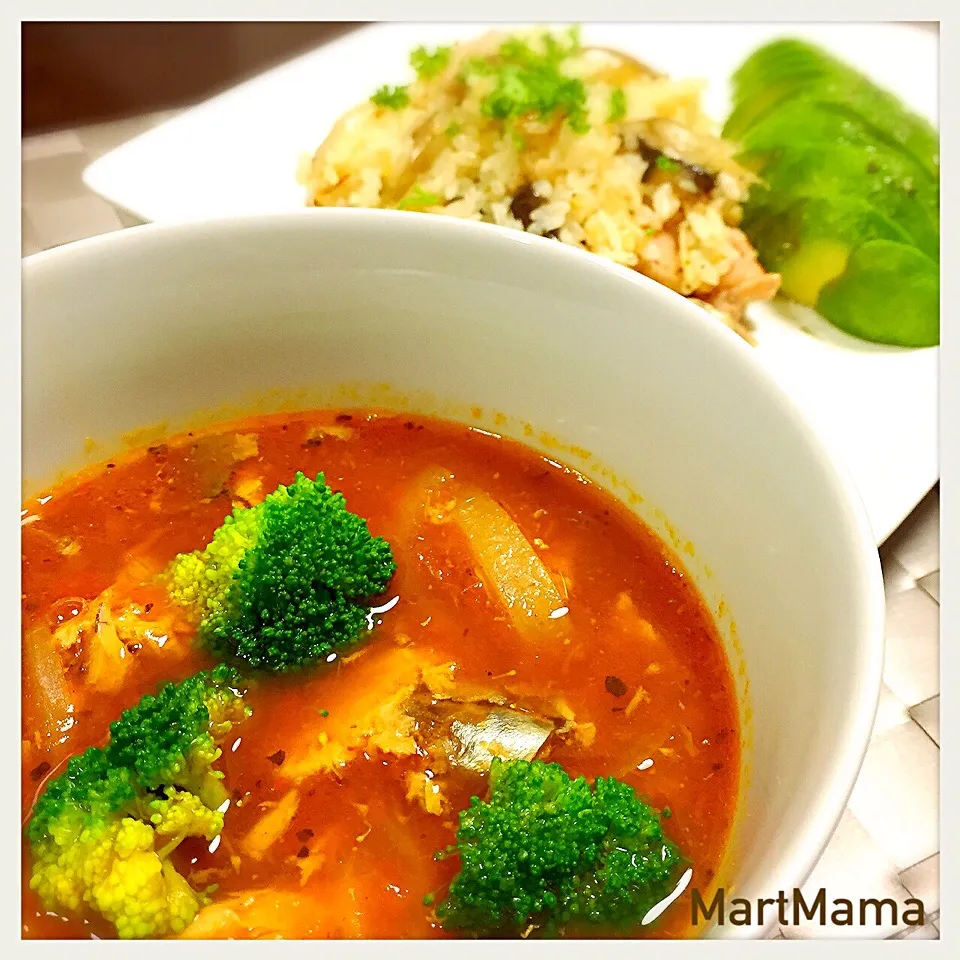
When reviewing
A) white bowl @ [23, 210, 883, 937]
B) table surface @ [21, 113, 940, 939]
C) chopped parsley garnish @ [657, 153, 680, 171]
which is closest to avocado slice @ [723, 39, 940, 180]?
chopped parsley garnish @ [657, 153, 680, 171]

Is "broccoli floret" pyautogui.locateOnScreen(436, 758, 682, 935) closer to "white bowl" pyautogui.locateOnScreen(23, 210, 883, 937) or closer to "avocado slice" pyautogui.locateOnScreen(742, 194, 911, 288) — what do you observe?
"white bowl" pyautogui.locateOnScreen(23, 210, 883, 937)

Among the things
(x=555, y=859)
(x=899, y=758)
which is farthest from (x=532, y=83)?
(x=555, y=859)

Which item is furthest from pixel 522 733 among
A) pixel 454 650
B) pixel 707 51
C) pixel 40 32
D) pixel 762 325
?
pixel 707 51

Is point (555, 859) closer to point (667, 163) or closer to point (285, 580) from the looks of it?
point (285, 580)

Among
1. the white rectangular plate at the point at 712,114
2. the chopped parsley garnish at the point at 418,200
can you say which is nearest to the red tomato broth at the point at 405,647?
the white rectangular plate at the point at 712,114

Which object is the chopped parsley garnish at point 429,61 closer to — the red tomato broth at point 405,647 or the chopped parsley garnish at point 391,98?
the chopped parsley garnish at point 391,98

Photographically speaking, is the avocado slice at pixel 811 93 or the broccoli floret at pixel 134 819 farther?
the avocado slice at pixel 811 93
